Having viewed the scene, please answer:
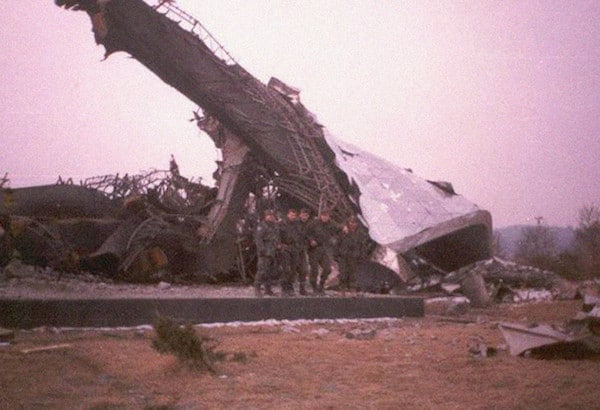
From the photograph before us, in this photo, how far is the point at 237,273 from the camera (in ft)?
53.2

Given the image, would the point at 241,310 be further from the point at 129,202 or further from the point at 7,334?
the point at 129,202

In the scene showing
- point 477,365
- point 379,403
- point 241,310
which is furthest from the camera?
point 241,310

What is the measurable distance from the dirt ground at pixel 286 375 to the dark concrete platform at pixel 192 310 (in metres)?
0.29

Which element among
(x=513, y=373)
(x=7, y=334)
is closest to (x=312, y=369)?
(x=513, y=373)

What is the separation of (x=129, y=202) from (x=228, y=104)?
310cm

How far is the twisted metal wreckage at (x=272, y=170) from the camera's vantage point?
1345 cm

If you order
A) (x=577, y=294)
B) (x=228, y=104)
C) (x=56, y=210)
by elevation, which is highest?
(x=228, y=104)

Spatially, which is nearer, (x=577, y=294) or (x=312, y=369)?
(x=312, y=369)

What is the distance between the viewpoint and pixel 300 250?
1178cm

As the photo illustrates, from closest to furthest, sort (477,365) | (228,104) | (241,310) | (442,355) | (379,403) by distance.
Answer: (379,403) < (477,365) < (442,355) < (241,310) < (228,104)

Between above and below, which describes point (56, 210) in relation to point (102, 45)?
below

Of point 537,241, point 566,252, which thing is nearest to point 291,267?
point 566,252

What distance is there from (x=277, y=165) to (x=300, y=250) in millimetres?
4028

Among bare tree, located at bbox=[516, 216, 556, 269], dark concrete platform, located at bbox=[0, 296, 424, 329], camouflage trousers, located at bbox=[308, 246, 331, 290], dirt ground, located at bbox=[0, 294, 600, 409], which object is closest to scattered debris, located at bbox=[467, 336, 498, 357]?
dirt ground, located at bbox=[0, 294, 600, 409]
